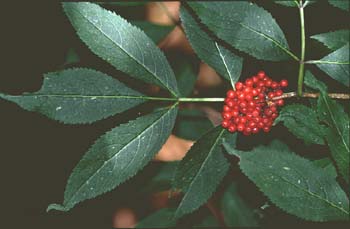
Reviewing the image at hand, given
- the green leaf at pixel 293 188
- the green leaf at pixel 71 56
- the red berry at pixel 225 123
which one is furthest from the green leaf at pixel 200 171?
the green leaf at pixel 71 56

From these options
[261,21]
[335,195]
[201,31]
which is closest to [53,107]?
[201,31]

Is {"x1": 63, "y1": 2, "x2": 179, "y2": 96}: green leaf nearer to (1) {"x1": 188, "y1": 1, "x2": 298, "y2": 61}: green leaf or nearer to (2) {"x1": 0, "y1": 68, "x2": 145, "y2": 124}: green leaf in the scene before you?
(2) {"x1": 0, "y1": 68, "x2": 145, "y2": 124}: green leaf

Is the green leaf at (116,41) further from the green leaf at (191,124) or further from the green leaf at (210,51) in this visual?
the green leaf at (191,124)

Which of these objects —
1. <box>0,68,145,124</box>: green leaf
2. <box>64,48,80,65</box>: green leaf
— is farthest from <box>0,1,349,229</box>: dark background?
<box>0,68,145,124</box>: green leaf

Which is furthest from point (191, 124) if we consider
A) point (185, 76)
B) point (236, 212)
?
point (236, 212)

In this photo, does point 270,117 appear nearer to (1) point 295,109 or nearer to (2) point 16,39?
(1) point 295,109

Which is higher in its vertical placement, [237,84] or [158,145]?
[237,84]
